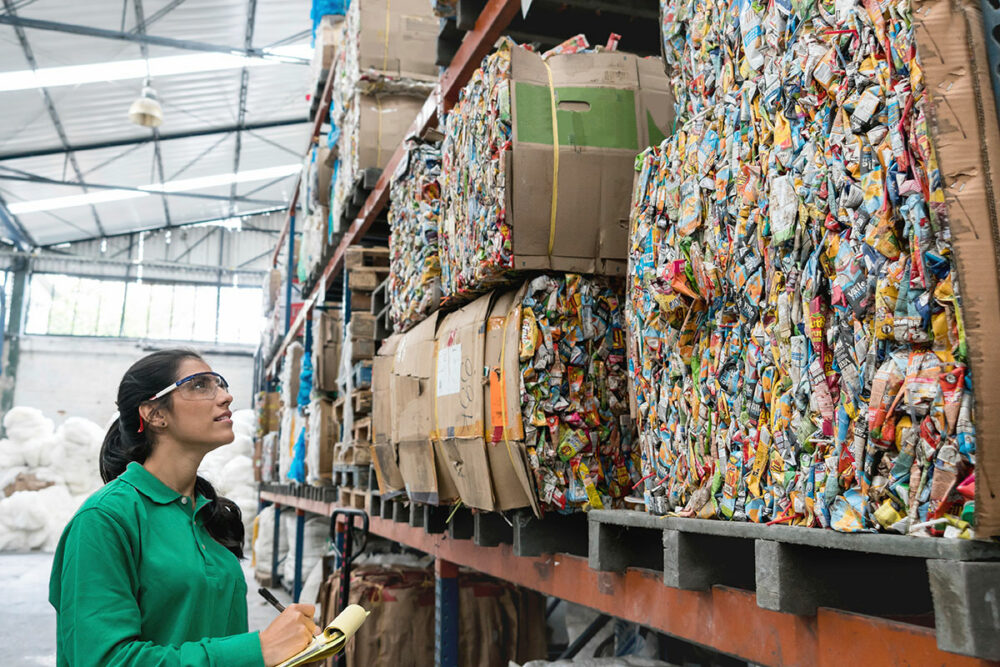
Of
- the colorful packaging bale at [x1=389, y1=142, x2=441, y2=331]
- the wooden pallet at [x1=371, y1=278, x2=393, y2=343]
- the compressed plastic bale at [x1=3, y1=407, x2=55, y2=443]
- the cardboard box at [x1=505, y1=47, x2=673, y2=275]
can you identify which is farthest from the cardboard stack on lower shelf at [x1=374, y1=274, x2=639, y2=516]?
the compressed plastic bale at [x1=3, y1=407, x2=55, y2=443]

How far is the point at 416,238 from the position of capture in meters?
4.02

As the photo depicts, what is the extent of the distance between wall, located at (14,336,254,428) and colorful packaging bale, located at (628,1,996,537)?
21.7m

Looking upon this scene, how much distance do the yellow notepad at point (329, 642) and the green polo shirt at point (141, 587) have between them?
78mm

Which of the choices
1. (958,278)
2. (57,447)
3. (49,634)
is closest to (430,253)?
(958,278)

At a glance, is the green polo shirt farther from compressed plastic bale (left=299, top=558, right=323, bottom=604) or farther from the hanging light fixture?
the hanging light fixture

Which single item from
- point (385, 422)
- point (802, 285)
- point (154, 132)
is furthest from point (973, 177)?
point (154, 132)

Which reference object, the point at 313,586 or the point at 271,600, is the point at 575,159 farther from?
the point at 313,586

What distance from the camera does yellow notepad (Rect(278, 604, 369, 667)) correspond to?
1.61 m

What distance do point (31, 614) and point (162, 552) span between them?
8692 millimetres

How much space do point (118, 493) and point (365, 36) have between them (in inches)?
182

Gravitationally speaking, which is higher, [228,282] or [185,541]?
[228,282]

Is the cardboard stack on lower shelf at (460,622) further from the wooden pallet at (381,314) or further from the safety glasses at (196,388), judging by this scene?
the safety glasses at (196,388)

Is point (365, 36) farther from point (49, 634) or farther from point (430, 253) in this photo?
A: point (49, 634)

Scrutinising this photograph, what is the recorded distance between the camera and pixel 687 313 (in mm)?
1991
